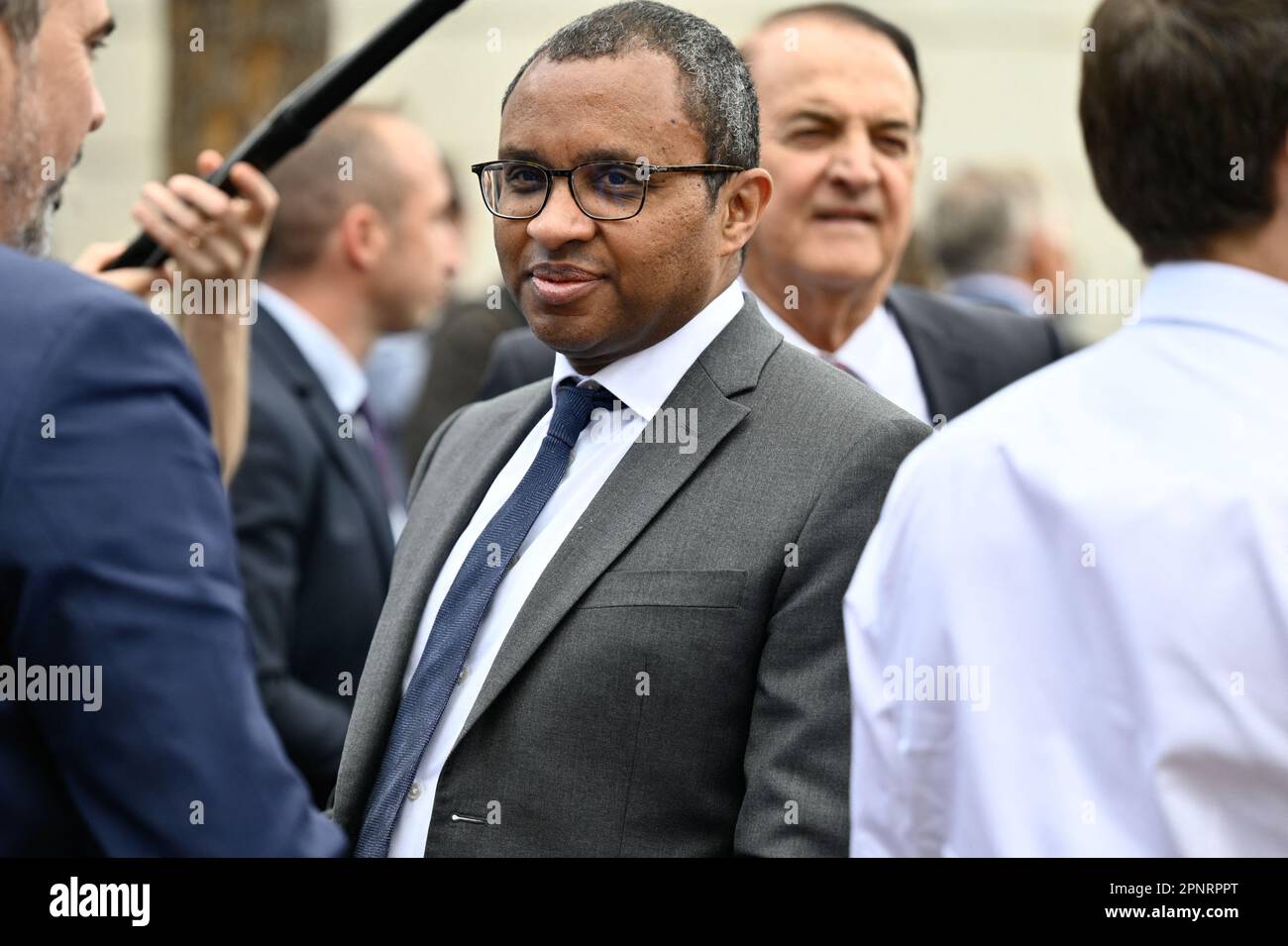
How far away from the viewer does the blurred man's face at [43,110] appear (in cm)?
214

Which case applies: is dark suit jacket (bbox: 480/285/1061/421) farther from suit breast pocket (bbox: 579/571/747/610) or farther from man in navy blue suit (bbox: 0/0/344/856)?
man in navy blue suit (bbox: 0/0/344/856)

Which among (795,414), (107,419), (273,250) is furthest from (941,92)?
(107,419)

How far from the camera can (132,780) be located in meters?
1.72

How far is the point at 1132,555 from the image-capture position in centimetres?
177

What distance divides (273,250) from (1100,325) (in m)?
10.5

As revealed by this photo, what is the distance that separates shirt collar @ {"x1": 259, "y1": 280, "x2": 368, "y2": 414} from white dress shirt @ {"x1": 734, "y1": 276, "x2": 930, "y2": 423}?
1401 mm

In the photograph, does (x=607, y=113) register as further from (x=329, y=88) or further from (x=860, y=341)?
(x=860, y=341)

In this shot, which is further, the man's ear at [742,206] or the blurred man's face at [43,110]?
the man's ear at [742,206]

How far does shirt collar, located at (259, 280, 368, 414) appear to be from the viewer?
15.9 feet

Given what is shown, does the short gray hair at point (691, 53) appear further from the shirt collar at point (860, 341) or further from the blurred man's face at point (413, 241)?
the blurred man's face at point (413, 241)

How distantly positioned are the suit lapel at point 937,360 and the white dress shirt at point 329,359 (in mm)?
1601

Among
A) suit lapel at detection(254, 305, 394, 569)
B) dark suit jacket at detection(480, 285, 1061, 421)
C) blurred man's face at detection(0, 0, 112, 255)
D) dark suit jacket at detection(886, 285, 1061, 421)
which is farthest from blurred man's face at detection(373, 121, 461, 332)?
blurred man's face at detection(0, 0, 112, 255)

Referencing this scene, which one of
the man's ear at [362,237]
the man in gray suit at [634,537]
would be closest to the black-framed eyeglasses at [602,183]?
the man in gray suit at [634,537]
